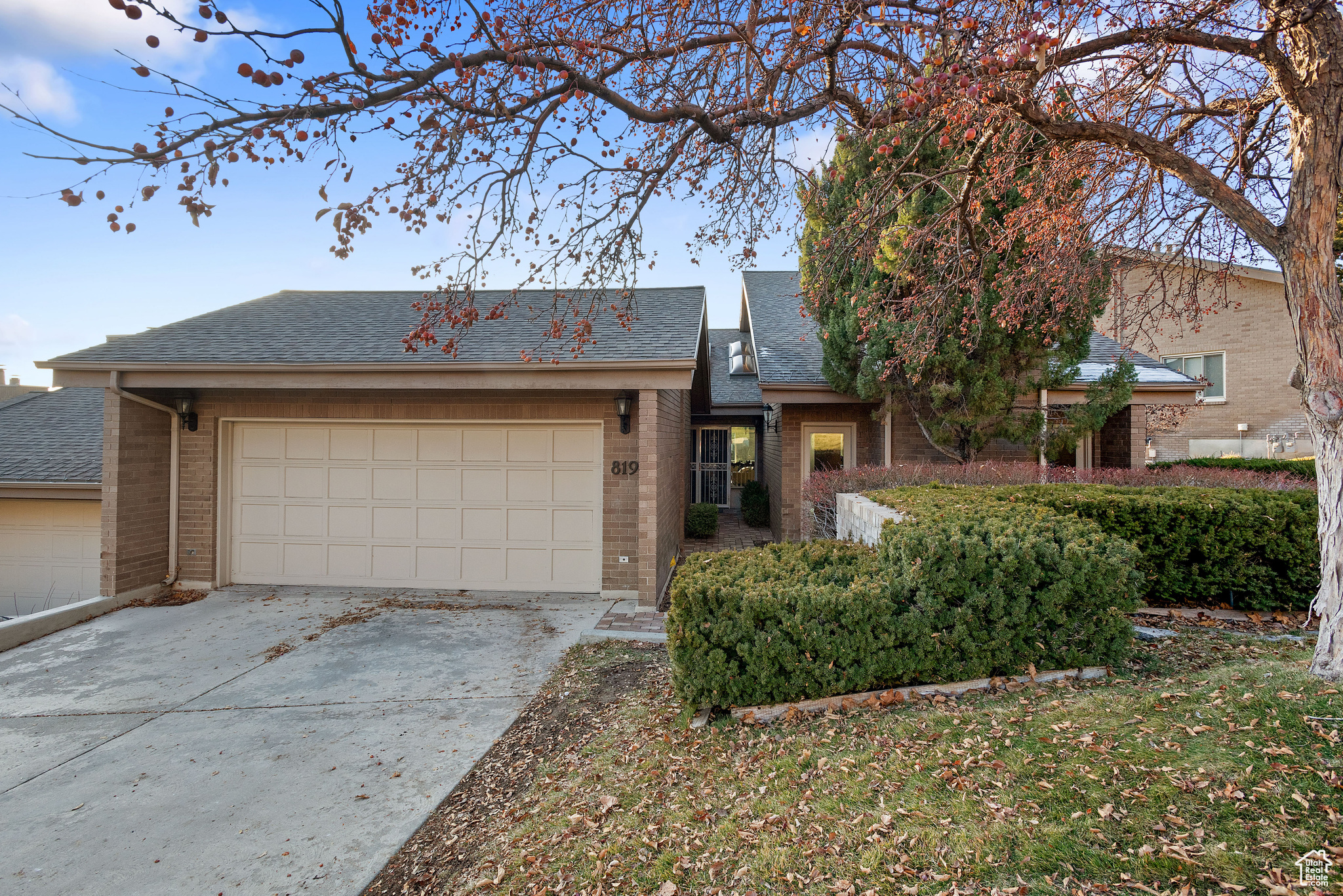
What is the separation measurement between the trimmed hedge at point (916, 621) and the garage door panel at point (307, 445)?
6.51 m

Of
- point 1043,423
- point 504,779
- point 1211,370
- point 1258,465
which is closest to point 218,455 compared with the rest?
point 504,779

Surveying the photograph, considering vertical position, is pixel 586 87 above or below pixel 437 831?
above

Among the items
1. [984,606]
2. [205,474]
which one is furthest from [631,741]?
[205,474]

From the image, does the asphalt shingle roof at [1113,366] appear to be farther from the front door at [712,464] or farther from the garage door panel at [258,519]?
the garage door panel at [258,519]

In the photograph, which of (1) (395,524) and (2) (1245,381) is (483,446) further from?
(2) (1245,381)

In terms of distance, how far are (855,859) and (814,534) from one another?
6.50 metres

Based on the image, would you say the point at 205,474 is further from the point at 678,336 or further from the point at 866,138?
the point at 866,138

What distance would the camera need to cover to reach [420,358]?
289 inches

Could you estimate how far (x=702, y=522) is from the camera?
1230cm

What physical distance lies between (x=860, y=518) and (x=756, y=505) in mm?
7557

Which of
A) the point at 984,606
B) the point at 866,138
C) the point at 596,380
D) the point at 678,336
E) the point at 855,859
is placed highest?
the point at 866,138

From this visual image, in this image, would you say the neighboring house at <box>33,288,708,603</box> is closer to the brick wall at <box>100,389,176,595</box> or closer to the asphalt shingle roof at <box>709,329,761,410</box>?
the brick wall at <box>100,389,176,595</box>

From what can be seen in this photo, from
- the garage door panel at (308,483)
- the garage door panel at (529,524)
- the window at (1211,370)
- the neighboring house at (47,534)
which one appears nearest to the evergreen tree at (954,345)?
the garage door panel at (529,524)

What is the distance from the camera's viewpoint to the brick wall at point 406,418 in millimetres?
7914
